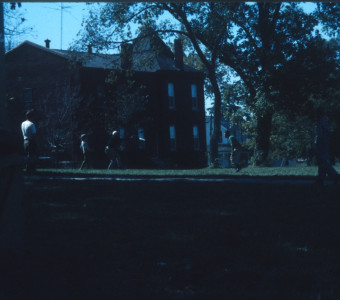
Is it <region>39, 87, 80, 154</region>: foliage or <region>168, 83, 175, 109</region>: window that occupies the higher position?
<region>168, 83, 175, 109</region>: window

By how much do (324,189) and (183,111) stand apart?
3150 centimetres

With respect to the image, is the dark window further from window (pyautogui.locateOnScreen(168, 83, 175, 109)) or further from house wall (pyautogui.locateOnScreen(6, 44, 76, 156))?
window (pyautogui.locateOnScreen(168, 83, 175, 109))

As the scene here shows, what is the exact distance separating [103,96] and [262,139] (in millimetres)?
12038

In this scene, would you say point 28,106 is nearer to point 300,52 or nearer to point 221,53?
point 221,53

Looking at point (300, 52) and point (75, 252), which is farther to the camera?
point (300, 52)

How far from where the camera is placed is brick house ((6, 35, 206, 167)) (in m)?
32.6

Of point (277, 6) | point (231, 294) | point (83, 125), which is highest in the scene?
point (277, 6)

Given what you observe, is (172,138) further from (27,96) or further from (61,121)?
(27,96)

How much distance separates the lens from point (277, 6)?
102ft

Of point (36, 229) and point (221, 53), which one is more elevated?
point (221, 53)

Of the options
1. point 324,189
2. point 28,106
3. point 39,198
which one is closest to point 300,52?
point 28,106

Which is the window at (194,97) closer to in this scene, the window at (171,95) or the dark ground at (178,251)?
the window at (171,95)

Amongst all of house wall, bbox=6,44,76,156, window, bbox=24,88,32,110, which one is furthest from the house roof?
window, bbox=24,88,32,110

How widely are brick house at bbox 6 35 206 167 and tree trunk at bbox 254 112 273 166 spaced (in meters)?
7.21
